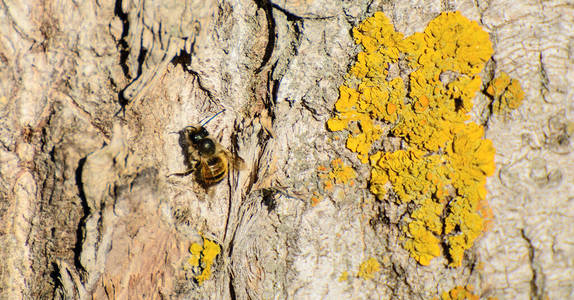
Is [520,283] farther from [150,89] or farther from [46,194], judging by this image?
[46,194]

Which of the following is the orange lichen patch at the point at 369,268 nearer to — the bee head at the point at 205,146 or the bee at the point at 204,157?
the bee at the point at 204,157

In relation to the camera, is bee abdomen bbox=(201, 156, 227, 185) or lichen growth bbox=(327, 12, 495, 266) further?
bee abdomen bbox=(201, 156, 227, 185)

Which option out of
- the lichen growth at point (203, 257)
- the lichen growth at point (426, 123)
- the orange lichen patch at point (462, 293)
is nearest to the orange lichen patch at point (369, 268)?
the lichen growth at point (426, 123)

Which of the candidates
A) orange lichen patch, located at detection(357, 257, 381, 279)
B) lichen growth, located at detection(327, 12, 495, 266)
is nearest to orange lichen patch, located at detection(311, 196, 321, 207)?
lichen growth, located at detection(327, 12, 495, 266)

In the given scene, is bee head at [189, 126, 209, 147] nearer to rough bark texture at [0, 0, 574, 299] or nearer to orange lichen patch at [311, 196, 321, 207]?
rough bark texture at [0, 0, 574, 299]

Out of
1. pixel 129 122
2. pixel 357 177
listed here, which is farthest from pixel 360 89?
pixel 129 122
